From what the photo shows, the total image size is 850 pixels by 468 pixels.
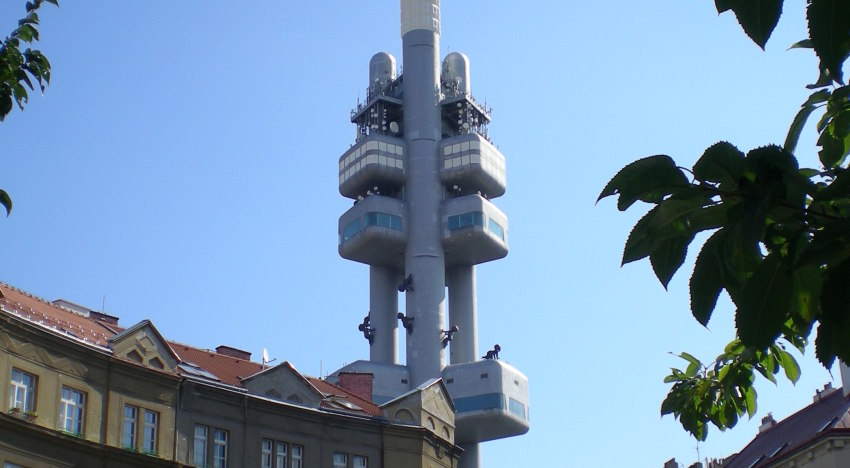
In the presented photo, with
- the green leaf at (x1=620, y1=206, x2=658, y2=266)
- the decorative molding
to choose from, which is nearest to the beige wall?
the decorative molding

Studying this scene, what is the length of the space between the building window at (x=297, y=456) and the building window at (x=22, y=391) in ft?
43.2

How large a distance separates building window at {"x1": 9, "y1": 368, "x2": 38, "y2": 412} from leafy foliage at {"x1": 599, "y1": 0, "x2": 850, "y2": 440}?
45.8m

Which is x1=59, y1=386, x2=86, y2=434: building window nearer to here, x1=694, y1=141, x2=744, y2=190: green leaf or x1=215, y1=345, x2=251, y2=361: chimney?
x1=215, y1=345, x2=251, y2=361: chimney

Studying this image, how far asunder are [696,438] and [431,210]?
13819 centimetres

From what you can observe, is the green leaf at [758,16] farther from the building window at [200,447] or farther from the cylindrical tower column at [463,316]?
the cylindrical tower column at [463,316]

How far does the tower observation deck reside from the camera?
141375 mm

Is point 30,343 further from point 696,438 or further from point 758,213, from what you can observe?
point 758,213

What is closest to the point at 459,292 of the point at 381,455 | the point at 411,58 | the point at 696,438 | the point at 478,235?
the point at 478,235

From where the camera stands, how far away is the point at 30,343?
160 ft

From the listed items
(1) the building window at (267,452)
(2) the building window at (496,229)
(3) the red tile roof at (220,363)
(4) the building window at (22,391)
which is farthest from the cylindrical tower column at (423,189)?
(4) the building window at (22,391)

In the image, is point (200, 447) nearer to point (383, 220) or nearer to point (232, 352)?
point (232, 352)

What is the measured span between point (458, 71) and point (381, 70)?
9.73 metres

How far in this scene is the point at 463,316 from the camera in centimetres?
14938

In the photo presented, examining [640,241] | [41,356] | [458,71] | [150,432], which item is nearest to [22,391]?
[41,356]
